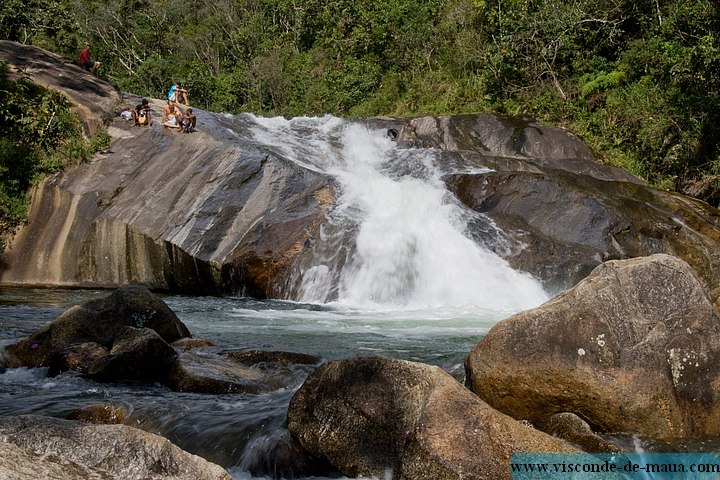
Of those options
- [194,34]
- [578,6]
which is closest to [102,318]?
[578,6]

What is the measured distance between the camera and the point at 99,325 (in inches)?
357

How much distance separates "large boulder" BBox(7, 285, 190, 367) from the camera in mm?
8609

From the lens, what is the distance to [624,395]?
6207 mm

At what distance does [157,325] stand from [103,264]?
8030 millimetres

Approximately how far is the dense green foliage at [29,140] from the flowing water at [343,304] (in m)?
3.29

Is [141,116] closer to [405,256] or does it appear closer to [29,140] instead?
[29,140]

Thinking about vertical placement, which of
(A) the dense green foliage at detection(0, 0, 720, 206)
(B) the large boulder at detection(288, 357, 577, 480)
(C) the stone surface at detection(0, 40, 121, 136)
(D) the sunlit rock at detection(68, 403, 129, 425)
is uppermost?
(A) the dense green foliage at detection(0, 0, 720, 206)

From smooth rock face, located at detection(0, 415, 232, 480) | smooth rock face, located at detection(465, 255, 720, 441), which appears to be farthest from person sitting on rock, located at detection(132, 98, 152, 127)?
smooth rock face, located at detection(0, 415, 232, 480)

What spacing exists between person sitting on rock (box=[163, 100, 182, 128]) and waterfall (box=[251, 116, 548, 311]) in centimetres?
397

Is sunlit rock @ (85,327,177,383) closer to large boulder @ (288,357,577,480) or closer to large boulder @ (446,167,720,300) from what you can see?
large boulder @ (288,357,577,480)

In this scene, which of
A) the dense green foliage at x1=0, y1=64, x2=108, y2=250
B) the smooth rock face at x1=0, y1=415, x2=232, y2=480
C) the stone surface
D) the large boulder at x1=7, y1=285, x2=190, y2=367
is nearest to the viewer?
the smooth rock face at x1=0, y1=415, x2=232, y2=480

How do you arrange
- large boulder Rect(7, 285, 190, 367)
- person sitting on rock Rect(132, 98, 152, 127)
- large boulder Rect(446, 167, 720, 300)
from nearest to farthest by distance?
large boulder Rect(7, 285, 190, 367) < large boulder Rect(446, 167, 720, 300) < person sitting on rock Rect(132, 98, 152, 127)

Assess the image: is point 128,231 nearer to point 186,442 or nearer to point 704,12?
point 186,442

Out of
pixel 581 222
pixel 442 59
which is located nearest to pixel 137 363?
pixel 581 222
